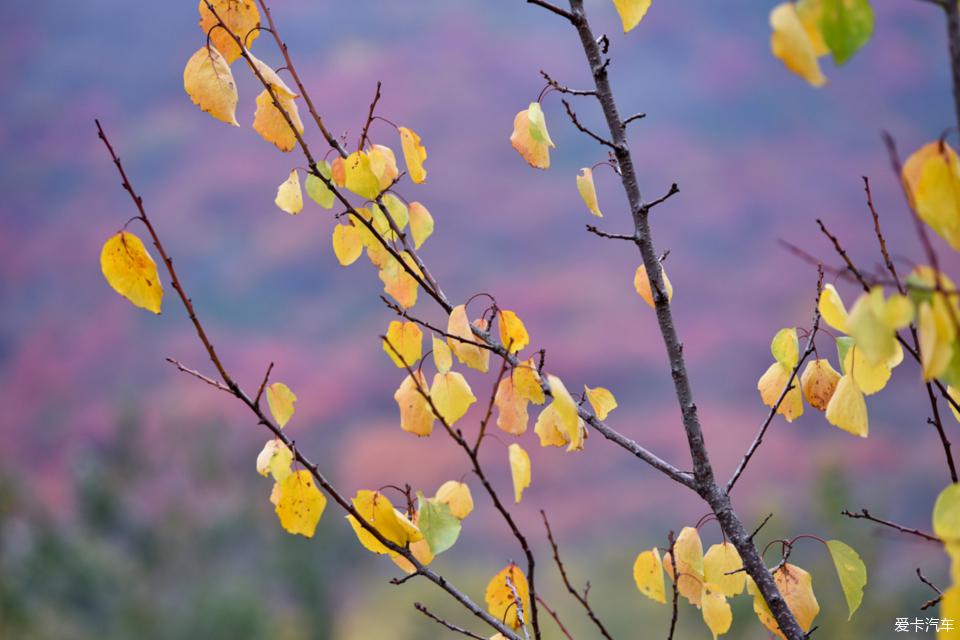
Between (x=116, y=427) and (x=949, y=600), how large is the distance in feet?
24.0

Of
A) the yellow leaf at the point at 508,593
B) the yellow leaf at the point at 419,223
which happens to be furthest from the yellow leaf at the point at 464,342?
the yellow leaf at the point at 508,593

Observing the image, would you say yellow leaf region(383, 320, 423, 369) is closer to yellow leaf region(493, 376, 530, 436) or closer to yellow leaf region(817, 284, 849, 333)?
yellow leaf region(493, 376, 530, 436)

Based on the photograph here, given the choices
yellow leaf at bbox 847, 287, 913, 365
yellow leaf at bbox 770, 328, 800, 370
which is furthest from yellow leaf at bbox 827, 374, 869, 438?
yellow leaf at bbox 847, 287, 913, 365

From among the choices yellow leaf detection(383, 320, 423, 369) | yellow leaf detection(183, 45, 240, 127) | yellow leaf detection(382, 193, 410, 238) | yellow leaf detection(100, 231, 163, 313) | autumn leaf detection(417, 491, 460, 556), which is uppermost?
yellow leaf detection(183, 45, 240, 127)

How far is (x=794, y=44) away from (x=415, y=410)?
468 millimetres

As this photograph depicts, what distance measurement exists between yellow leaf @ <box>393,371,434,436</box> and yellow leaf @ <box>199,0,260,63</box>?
0.35 metres

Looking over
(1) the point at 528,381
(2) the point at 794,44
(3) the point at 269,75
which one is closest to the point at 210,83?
(3) the point at 269,75

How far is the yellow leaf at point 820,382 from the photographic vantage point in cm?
87

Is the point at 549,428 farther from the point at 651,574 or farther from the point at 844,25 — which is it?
the point at 844,25

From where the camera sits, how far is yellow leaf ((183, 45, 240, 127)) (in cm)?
80

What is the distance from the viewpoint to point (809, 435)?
6344mm

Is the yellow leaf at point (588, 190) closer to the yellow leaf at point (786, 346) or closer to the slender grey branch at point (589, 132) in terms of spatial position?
the slender grey branch at point (589, 132)

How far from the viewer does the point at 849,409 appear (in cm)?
70

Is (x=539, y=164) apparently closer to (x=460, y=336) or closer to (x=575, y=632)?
(x=460, y=336)
